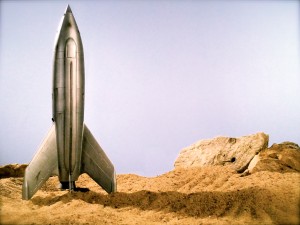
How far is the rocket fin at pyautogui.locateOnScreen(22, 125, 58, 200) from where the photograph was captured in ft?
37.8

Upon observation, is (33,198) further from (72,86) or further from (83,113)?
(72,86)

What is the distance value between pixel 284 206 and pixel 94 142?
8.24 m

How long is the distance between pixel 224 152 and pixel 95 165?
6633 mm

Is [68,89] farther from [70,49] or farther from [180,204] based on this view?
[180,204]

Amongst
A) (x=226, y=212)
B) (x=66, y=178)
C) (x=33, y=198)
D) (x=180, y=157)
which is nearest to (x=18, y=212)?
(x=33, y=198)

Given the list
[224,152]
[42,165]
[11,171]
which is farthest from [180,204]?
[11,171]

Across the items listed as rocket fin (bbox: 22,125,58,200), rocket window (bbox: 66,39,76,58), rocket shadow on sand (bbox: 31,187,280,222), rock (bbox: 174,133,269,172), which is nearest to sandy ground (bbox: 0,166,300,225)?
rocket shadow on sand (bbox: 31,187,280,222)

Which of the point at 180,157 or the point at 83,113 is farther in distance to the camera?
the point at 180,157

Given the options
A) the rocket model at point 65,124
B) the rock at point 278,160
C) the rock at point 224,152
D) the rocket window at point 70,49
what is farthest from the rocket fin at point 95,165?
the rock at point 278,160

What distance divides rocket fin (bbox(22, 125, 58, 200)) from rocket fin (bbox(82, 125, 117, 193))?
134 cm

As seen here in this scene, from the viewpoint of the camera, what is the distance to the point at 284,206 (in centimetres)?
811

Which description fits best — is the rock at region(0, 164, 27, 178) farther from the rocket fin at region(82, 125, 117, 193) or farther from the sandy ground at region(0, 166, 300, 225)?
the rocket fin at region(82, 125, 117, 193)

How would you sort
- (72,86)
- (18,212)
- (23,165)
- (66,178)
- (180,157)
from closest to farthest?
(18,212) < (72,86) < (66,178) < (180,157) < (23,165)

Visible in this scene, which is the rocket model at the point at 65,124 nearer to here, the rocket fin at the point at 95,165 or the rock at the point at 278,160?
the rocket fin at the point at 95,165
